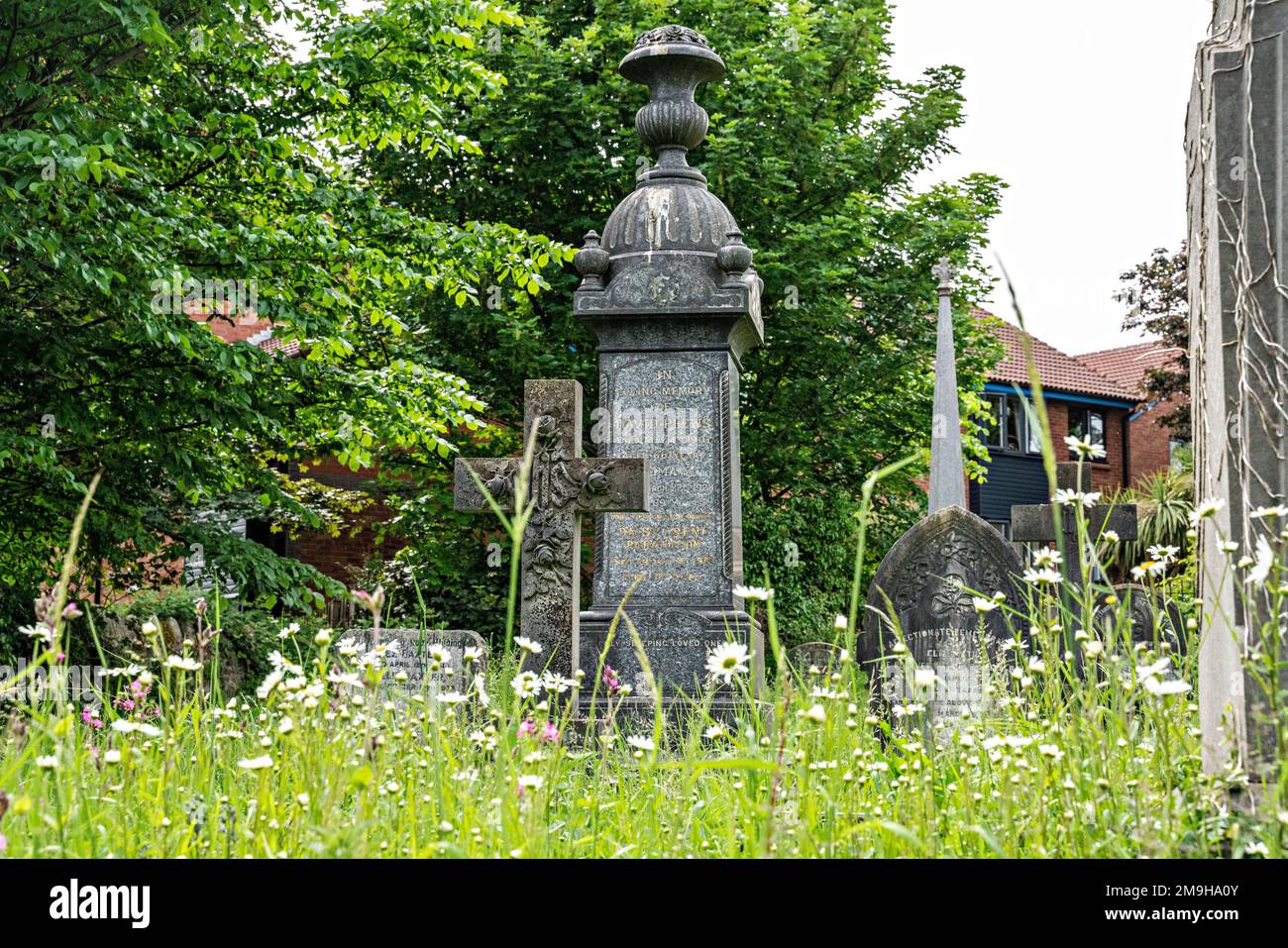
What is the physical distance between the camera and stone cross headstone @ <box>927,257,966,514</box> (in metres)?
15.0

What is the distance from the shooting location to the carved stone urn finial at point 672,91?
406 inches

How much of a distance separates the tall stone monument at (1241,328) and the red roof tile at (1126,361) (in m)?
36.7

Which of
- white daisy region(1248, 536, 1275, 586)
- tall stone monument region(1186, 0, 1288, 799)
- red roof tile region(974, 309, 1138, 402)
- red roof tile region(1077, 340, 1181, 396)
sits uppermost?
red roof tile region(1077, 340, 1181, 396)

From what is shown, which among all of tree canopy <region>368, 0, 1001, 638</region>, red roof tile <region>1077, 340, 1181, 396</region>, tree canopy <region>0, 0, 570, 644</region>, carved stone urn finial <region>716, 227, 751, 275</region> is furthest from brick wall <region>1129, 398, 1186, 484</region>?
carved stone urn finial <region>716, 227, 751, 275</region>

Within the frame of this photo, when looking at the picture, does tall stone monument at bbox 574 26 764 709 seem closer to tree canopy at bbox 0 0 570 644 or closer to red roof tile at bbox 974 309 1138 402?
tree canopy at bbox 0 0 570 644

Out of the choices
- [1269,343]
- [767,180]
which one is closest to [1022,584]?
[1269,343]

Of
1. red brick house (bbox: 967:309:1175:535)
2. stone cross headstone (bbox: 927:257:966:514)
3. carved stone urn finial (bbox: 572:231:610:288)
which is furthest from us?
red brick house (bbox: 967:309:1175:535)

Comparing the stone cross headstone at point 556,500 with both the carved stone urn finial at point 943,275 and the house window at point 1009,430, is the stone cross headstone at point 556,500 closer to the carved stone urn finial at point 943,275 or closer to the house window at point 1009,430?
the carved stone urn finial at point 943,275

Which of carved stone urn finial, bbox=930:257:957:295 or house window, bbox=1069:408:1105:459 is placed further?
house window, bbox=1069:408:1105:459

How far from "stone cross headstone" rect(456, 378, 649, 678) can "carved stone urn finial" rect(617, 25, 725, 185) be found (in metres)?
3.83

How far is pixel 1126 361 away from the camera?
40.8m

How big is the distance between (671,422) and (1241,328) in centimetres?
656

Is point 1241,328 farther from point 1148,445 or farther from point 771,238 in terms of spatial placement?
point 1148,445

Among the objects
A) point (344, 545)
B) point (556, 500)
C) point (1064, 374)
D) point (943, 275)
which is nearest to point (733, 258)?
point (556, 500)
